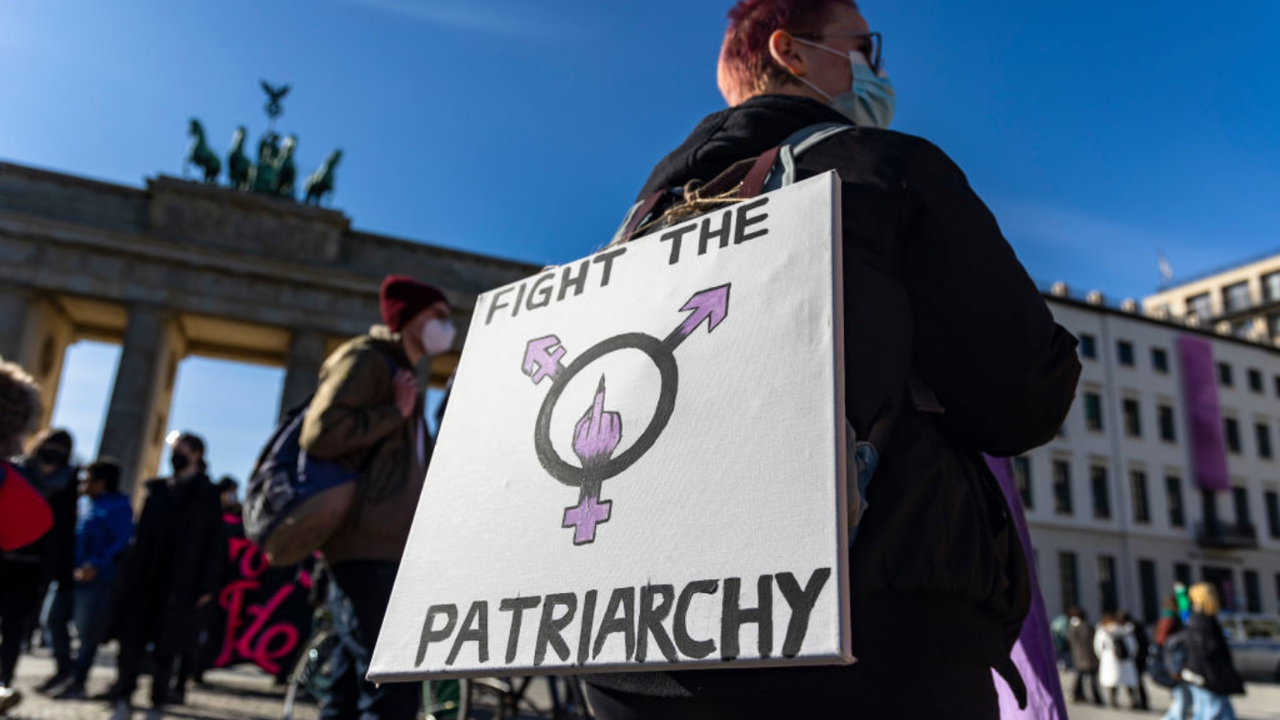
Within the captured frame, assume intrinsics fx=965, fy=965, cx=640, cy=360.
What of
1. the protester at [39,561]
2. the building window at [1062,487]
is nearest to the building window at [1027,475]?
the building window at [1062,487]

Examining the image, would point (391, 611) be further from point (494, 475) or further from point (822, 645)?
point (822, 645)

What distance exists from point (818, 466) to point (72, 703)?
283 inches

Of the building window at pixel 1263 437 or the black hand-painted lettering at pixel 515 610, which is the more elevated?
the building window at pixel 1263 437

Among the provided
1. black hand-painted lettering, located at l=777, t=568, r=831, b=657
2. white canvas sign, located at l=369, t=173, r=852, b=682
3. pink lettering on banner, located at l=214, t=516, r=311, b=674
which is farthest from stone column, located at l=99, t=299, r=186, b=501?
black hand-painted lettering, located at l=777, t=568, r=831, b=657

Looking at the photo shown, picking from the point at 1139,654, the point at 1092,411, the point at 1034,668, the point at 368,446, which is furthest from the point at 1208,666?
the point at 1092,411

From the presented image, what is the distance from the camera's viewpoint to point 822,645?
92 centimetres

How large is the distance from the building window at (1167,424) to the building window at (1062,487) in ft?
20.4

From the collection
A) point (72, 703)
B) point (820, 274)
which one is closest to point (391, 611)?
point (820, 274)

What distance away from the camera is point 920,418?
1.33 meters

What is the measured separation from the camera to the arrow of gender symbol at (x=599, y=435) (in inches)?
45.7

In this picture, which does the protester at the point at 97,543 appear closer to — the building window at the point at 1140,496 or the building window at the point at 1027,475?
the building window at the point at 1027,475

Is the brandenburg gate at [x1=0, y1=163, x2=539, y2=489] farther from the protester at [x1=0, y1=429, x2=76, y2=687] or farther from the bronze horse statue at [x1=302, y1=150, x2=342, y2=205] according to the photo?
the protester at [x1=0, y1=429, x2=76, y2=687]

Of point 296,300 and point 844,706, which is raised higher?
point 296,300

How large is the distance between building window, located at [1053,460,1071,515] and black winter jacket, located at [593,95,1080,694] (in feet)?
141
